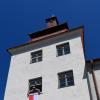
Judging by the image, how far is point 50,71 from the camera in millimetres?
17266

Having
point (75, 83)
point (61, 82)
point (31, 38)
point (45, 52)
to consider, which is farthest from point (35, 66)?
point (31, 38)

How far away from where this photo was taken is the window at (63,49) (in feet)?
60.7

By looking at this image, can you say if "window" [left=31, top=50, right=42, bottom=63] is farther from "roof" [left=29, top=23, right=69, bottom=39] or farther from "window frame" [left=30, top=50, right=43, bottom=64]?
"roof" [left=29, top=23, right=69, bottom=39]

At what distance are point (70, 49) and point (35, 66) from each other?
3398 millimetres

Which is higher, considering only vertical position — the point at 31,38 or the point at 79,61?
the point at 31,38

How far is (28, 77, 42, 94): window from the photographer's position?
16.4m

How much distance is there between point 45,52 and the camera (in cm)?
1922

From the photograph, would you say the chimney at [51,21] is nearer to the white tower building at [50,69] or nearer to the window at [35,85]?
the white tower building at [50,69]

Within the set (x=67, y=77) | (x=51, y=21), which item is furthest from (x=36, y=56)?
(x=51, y=21)

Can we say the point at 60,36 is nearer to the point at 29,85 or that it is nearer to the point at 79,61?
the point at 79,61

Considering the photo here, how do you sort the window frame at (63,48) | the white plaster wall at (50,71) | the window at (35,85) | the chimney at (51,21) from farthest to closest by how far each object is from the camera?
the chimney at (51,21) → the window frame at (63,48) → the window at (35,85) → the white plaster wall at (50,71)

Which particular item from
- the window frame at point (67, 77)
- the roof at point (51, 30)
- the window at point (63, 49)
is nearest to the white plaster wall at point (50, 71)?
the window frame at point (67, 77)

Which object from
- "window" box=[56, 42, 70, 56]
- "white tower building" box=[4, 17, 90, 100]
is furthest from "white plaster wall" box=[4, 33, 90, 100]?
"window" box=[56, 42, 70, 56]

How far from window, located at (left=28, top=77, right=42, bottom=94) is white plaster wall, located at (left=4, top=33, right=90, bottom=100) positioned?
331 mm
